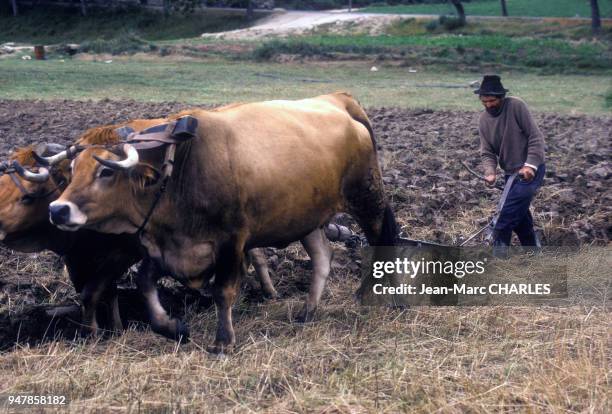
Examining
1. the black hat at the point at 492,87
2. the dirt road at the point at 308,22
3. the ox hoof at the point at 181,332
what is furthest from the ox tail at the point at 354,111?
the dirt road at the point at 308,22

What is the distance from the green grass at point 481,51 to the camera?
→ 112 ft

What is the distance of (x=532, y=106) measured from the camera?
72.9 ft

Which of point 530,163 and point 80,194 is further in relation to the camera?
point 530,163

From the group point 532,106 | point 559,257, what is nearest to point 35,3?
point 532,106

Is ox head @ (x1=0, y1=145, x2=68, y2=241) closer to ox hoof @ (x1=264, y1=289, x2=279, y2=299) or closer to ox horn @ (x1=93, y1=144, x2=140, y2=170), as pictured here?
ox horn @ (x1=93, y1=144, x2=140, y2=170)

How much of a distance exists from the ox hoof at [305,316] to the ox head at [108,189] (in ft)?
5.52

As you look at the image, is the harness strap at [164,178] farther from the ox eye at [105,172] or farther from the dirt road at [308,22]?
the dirt road at [308,22]

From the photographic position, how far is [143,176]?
618 cm

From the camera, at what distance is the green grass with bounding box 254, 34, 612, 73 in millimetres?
Answer: 34031

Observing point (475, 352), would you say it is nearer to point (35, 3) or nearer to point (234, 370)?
point (234, 370)

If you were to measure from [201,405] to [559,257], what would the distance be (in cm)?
462

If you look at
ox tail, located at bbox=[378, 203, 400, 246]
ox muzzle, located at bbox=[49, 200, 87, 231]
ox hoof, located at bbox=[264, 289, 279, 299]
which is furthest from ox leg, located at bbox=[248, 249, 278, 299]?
ox muzzle, located at bbox=[49, 200, 87, 231]

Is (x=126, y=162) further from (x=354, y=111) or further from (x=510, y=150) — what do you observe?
(x=510, y=150)

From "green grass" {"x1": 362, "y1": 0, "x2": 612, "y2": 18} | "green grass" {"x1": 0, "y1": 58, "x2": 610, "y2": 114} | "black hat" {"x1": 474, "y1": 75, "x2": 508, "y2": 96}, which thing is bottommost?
"green grass" {"x1": 362, "y1": 0, "x2": 612, "y2": 18}
